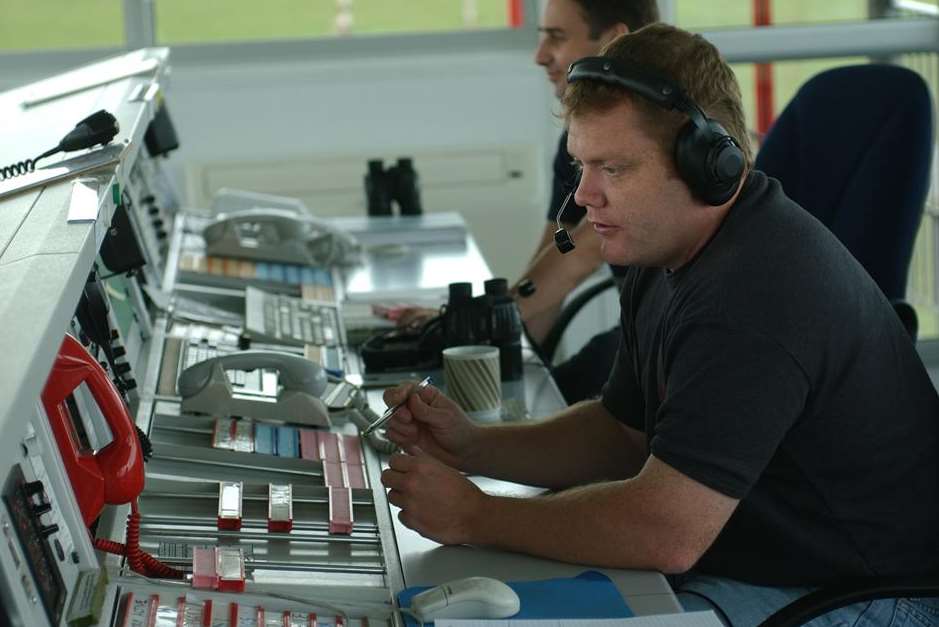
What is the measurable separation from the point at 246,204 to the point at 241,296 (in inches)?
35.1

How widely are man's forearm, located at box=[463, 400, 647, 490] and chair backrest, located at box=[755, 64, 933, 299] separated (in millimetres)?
978

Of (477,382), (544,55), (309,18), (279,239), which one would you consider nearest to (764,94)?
(309,18)

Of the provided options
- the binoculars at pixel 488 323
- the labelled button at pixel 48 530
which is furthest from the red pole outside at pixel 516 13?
the labelled button at pixel 48 530

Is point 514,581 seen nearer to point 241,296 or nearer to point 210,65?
point 241,296

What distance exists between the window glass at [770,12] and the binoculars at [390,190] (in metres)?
1.11

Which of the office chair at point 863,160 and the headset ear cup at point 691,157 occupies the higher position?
the headset ear cup at point 691,157

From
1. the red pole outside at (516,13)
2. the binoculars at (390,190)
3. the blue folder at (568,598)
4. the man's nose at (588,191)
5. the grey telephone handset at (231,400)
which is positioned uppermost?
the man's nose at (588,191)

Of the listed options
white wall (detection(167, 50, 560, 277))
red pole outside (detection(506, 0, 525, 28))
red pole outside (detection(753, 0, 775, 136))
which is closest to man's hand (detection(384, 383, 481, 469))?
white wall (detection(167, 50, 560, 277))

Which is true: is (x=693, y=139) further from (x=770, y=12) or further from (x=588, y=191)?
(x=770, y=12)

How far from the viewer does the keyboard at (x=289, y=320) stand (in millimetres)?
2602

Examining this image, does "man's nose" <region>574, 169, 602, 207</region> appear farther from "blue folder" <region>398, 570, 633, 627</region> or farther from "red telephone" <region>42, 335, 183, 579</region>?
"red telephone" <region>42, 335, 183, 579</region>

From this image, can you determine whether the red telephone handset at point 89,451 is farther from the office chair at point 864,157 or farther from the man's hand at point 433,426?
the office chair at point 864,157

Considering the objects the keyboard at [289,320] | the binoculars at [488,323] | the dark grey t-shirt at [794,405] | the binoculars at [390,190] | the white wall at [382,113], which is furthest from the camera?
the white wall at [382,113]

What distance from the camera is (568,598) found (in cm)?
149
